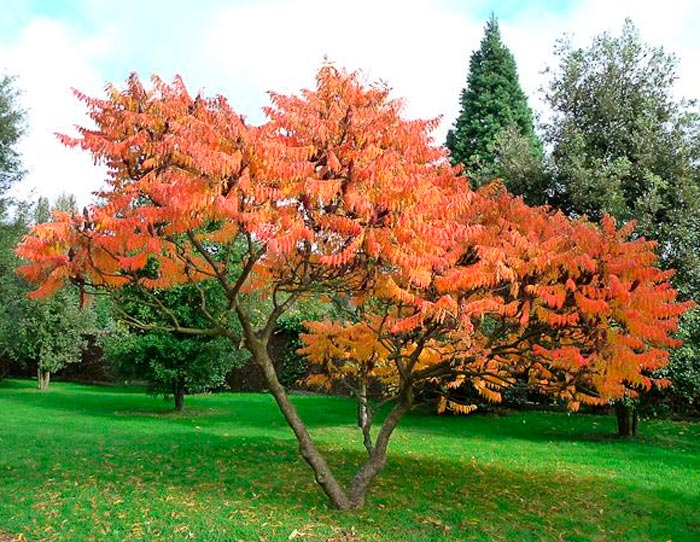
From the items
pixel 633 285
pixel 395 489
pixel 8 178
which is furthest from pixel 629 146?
pixel 8 178

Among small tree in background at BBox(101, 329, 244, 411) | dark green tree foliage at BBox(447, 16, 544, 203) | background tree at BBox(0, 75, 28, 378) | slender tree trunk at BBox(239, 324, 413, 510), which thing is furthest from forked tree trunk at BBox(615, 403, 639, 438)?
background tree at BBox(0, 75, 28, 378)

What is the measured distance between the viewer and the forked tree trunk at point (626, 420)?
14.3 m

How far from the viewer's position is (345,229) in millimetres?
5656

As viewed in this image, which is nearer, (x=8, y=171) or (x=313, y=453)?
(x=313, y=453)

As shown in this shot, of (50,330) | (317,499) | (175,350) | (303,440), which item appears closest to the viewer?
(303,440)

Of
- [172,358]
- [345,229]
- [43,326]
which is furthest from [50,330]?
[345,229]

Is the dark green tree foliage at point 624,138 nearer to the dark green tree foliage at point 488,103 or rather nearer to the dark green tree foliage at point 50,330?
the dark green tree foliage at point 488,103

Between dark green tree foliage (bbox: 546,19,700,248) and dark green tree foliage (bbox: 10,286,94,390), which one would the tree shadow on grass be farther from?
dark green tree foliage (bbox: 10,286,94,390)

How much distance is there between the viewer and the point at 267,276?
7367 mm

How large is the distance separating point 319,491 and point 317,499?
1.25 ft

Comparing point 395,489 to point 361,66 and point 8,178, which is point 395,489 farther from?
point 8,178

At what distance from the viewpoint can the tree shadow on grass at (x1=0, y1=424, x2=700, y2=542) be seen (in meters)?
6.50

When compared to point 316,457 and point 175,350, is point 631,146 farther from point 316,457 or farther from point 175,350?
point 175,350

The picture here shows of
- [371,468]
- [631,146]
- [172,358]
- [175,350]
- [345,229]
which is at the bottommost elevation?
[371,468]
